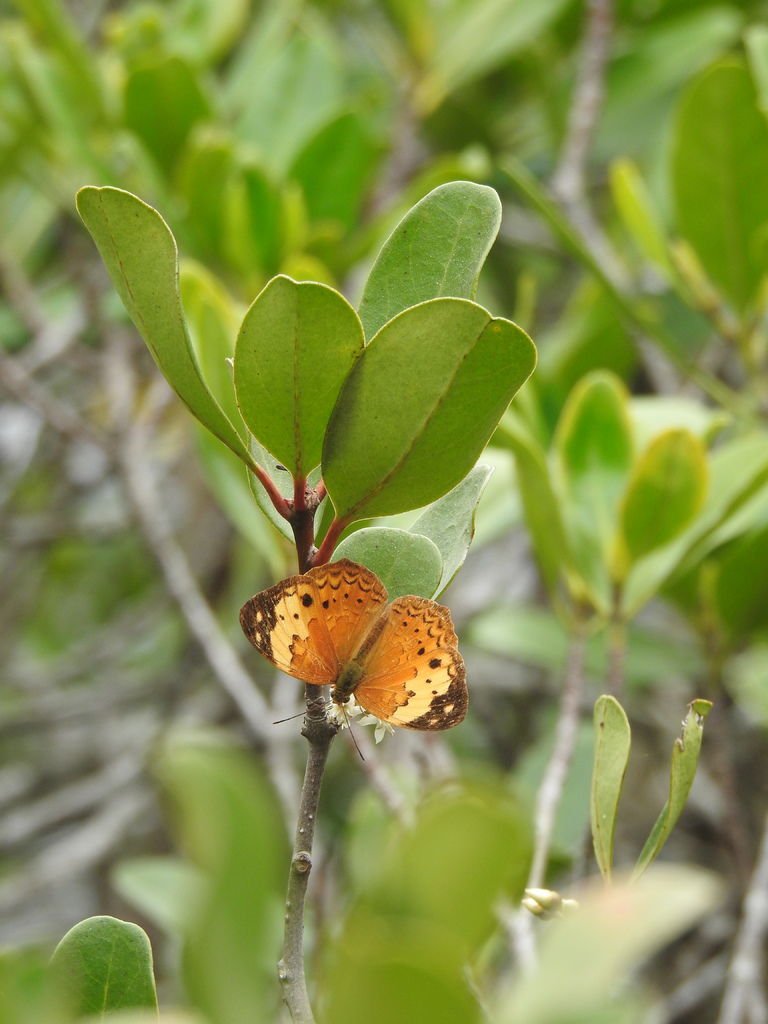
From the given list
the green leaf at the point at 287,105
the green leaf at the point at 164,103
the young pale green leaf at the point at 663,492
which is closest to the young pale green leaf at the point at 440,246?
the young pale green leaf at the point at 663,492

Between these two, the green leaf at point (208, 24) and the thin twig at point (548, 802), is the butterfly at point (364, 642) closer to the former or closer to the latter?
the thin twig at point (548, 802)

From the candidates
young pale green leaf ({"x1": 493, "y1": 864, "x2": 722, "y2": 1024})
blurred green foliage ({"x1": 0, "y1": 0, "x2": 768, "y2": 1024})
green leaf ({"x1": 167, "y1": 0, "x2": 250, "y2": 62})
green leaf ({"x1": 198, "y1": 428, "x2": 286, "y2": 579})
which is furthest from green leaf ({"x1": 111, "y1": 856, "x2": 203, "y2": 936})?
green leaf ({"x1": 167, "y1": 0, "x2": 250, "y2": 62})

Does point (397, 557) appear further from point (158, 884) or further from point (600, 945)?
point (158, 884)

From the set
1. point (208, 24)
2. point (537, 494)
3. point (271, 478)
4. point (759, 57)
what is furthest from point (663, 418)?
point (208, 24)

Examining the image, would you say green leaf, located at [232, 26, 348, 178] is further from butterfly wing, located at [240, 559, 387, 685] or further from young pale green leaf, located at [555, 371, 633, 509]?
butterfly wing, located at [240, 559, 387, 685]

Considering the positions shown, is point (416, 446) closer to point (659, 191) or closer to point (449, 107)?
point (659, 191)
